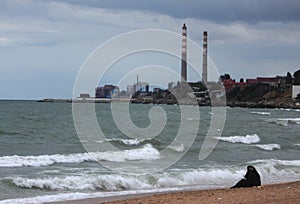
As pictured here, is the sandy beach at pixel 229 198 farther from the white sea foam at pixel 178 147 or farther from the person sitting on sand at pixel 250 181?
the white sea foam at pixel 178 147

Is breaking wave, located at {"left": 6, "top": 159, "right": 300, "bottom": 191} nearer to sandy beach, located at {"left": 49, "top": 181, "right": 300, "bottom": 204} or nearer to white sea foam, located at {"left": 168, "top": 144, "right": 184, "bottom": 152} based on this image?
sandy beach, located at {"left": 49, "top": 181, "right": 300, "bottom": 204}

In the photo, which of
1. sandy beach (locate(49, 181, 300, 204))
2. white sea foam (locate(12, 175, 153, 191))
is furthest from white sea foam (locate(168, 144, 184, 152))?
sandy beach (locate(49, 181, 300, 204))

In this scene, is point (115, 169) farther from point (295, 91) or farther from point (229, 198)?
point (295, 91)

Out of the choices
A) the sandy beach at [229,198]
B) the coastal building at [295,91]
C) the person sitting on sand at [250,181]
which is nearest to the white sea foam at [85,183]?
the sandy beach at [229,198]

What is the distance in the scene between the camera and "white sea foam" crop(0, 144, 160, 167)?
2333cm

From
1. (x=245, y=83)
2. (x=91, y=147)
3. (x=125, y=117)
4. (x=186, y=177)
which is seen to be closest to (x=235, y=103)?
(x=245, y=83)

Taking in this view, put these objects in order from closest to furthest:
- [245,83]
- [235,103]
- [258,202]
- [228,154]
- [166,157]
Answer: [258,202] < [166,157] < [228,154] < [235,103] < [245,83]

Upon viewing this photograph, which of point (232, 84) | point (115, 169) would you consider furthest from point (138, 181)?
point (232, 84)

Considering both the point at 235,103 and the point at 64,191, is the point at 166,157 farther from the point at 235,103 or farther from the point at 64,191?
the point at 235,103

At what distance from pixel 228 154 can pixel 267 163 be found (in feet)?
18.2

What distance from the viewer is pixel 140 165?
23734 mm

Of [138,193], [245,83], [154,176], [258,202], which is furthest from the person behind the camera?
[245,83]

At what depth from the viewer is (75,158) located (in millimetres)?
25109

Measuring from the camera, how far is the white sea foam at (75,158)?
2333cm
